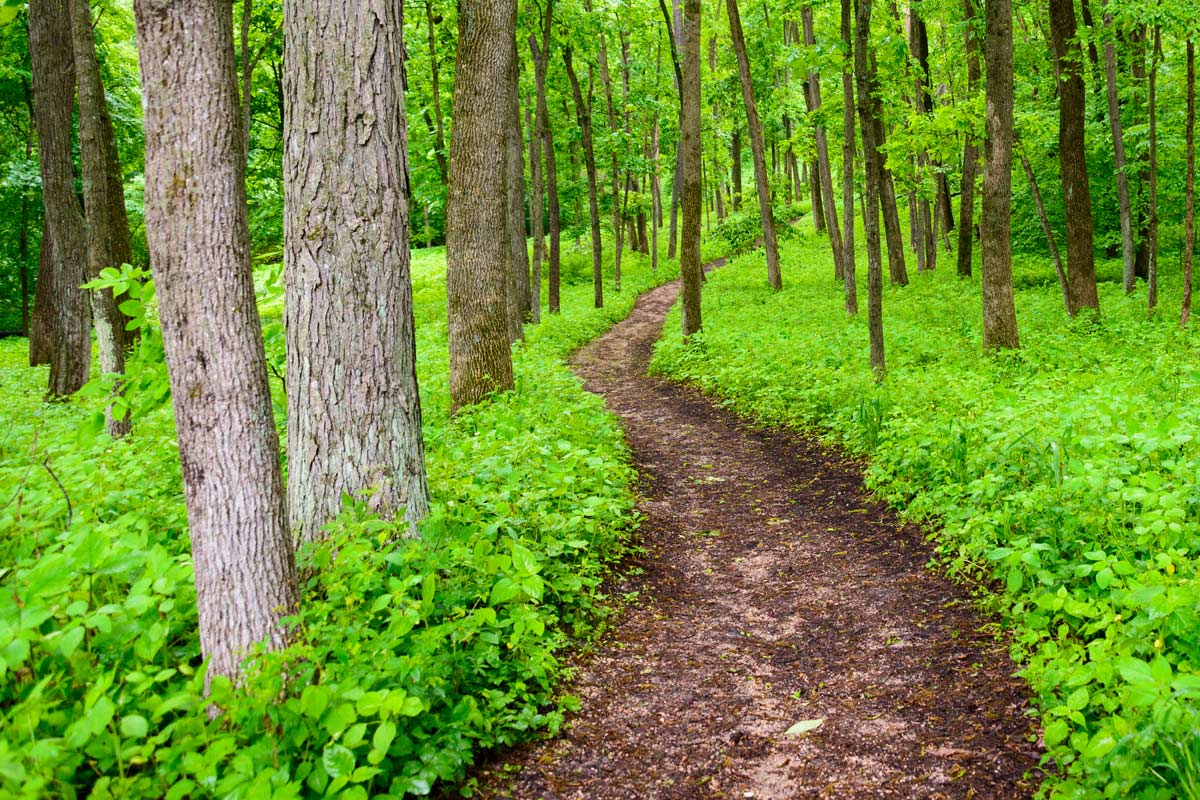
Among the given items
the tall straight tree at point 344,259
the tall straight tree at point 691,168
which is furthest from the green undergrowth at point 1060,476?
the tall straight tree at point 344,259

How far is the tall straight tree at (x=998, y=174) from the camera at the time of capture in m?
9.73

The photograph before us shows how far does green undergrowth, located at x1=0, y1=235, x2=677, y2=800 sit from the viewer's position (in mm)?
2467

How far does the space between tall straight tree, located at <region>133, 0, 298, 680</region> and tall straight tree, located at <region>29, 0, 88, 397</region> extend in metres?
9.82

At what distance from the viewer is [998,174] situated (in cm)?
995

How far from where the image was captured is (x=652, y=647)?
4.58 metres

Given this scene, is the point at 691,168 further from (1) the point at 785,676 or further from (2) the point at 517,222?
(1) the point at 785,676

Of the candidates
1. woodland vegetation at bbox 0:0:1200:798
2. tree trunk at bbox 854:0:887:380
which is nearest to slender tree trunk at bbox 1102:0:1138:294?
woodland vegetation at bbox 0:0:1200:798

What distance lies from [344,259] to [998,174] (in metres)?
8.95

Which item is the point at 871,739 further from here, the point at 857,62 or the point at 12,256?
the point at 12,256

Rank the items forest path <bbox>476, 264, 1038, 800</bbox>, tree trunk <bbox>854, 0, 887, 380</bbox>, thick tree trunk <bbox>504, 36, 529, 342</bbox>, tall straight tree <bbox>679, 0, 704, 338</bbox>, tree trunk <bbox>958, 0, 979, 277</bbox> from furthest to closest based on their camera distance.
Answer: tree trunk <bbox>958, 0, 979, 277</bbox> < thick tree trunk <bbox>504, 36, 529, 342</bbox> < tall straight tree <bbox>679, 0, 704, 338</bbox> < tree trunk <bbox>854, 0, 887, 380</bbox> < forest path <bbox>476, 264, 1038, 800</bbox>

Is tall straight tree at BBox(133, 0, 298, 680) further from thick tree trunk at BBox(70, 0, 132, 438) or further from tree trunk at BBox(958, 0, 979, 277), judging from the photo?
tree trunk at BBox(958, 0, 979, 277)

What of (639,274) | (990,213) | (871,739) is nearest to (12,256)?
(639,274)

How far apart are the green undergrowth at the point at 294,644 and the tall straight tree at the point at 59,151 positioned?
7.19m

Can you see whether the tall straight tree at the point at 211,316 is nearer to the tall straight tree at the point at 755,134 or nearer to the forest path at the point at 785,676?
the forest path at the point at 785,676
